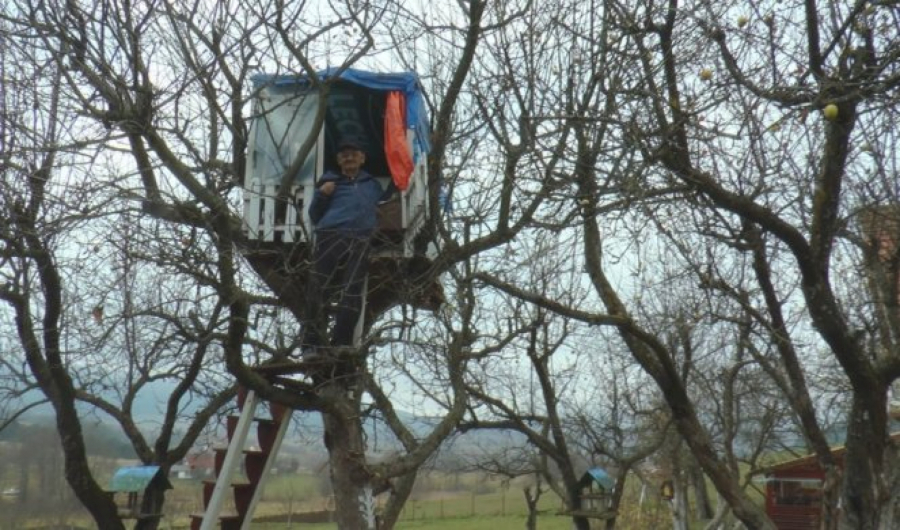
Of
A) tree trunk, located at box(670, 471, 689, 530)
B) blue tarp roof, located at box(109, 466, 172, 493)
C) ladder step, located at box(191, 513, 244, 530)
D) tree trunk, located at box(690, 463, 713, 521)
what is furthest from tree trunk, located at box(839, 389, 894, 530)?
tree trunk, located at box(690, 463, 713, 521)

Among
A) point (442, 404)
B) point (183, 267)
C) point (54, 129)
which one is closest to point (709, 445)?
point (442, 404)

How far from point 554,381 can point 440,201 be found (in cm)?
961

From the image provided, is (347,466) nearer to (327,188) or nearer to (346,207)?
(346,207)

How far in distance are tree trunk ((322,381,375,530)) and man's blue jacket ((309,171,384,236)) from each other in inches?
45.3

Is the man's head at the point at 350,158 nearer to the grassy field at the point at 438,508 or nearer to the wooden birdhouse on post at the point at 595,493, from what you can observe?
the wooden birdhouse on post at the point at 595,493

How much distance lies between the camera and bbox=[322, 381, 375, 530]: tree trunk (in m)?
6.77

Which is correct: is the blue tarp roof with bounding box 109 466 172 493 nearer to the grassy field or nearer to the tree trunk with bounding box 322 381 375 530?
the grassy field

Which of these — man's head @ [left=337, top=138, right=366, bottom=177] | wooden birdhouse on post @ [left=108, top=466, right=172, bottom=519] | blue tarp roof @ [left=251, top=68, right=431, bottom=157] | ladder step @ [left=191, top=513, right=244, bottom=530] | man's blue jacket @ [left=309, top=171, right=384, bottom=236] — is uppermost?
blue tarp roof @ [left=251, top=68, right=431, bottom=157]

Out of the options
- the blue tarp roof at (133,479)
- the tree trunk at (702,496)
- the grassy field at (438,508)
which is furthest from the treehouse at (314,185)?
the tree trunk at (702,496)

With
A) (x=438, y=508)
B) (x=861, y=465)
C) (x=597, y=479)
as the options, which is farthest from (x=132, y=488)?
(x=438, y=508)

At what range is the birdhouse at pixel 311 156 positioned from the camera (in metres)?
7.00

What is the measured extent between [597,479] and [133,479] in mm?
6928

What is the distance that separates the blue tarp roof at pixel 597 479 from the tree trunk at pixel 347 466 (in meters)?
8.29

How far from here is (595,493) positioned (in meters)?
14.6
